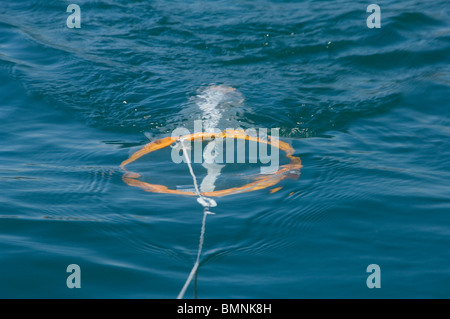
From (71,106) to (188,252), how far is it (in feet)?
11.0

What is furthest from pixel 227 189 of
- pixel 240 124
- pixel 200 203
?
pixel 240 124

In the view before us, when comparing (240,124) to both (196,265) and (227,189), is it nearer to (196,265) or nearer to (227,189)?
(227,189)

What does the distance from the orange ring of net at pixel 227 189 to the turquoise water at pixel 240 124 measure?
0.09 meters

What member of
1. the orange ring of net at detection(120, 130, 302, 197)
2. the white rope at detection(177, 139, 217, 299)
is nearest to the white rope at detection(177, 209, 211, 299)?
the white rope at detection(177, 139, 217, 299)

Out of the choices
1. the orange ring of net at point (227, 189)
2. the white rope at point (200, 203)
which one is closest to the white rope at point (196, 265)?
the white rope at point (200, 203)

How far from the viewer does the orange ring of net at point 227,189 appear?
4355 mm

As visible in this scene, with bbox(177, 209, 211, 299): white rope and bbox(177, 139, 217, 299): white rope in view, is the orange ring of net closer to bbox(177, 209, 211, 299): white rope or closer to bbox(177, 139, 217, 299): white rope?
bbox(177, 139, 217, 299): white rope

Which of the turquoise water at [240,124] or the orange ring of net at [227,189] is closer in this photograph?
the turquoise water at [240,124]

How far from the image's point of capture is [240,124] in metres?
5.78

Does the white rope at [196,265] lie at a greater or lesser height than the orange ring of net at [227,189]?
lesser

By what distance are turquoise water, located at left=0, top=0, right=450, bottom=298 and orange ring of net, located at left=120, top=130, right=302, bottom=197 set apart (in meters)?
0.09

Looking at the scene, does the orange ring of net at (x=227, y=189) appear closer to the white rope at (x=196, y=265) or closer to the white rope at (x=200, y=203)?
the white rope at (x=200, y=203)

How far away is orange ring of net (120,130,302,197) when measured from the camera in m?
4.36

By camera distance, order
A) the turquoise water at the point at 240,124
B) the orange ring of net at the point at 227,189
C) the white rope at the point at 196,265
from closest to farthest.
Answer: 1. the white rope at the point at 196,265
2. the turquoise water at the point at 240,124
3. the orange ring of net at the point at 227,189
